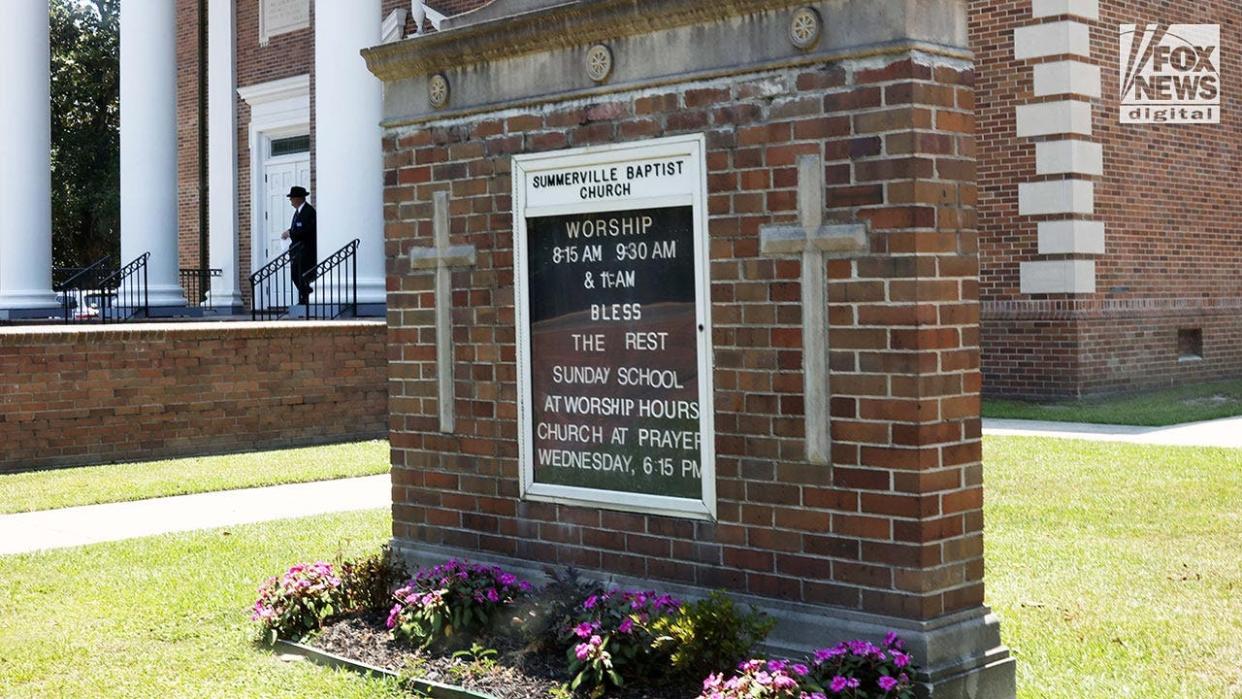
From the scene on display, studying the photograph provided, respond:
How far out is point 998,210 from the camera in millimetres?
16484

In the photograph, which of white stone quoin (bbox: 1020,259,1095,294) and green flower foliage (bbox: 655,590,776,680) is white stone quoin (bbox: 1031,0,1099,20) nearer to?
white stone quoin (bbox: 1020,259,1095,294)

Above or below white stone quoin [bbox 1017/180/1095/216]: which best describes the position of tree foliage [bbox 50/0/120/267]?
above

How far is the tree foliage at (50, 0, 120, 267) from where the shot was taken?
42.0 metres

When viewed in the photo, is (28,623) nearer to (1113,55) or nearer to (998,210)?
(998,210)

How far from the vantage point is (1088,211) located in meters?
16.0

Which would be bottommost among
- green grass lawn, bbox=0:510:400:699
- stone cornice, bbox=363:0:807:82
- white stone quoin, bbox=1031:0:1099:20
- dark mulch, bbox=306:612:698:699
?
green grass lawn, bbox=0:510:400:699

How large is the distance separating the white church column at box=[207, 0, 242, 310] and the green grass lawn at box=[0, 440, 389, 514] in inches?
407

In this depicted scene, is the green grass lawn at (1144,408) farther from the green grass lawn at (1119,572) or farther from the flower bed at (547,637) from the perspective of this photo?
the flower bed at (547,637)

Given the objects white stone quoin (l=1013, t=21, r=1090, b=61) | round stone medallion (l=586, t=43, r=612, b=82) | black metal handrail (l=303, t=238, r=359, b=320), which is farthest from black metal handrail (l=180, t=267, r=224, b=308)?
round stone medallion (l=586, t=43, r=612, b=82)

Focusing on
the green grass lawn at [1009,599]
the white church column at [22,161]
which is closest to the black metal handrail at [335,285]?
the white church column at [22,161]

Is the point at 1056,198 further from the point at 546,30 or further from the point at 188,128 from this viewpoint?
the point at 188,128

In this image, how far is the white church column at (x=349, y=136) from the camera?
1588cm

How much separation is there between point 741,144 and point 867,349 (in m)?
0.86

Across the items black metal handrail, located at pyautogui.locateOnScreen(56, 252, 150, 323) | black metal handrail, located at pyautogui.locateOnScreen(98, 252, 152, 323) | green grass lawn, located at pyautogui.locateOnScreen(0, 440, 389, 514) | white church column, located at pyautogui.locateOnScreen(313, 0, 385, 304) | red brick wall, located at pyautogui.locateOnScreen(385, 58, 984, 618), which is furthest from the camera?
black metal handrail, located at pyautogui.locateOnScreen(98, 252, 152, 323)
